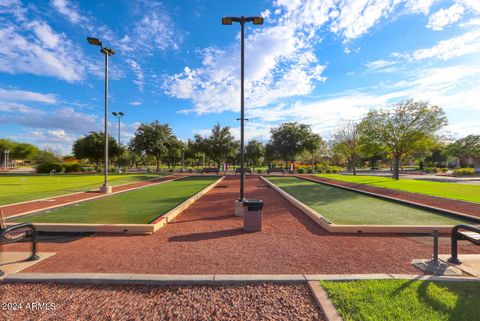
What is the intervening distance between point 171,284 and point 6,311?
2171 mm

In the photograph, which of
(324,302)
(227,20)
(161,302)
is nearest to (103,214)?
(161,302)

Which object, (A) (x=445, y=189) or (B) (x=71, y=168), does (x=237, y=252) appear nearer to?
(A) (x=445, y=189)

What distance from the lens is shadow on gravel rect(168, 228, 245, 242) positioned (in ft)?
18.3

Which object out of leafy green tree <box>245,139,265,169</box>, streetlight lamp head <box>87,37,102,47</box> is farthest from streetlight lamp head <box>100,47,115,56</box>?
leafy green tree <box>245,139,265,169</box>

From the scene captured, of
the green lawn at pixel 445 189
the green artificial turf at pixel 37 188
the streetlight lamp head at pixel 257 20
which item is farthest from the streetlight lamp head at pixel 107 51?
the green lawn at pixel 445 189

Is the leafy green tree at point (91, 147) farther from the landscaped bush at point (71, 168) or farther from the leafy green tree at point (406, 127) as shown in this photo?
the leafy green tree at point (406, 127)

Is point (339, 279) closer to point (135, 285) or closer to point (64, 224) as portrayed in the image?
point (135, 285)

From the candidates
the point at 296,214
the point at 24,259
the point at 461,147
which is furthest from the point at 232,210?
the point at 461,147

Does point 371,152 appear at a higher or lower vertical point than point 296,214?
higher

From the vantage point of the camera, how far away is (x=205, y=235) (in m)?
5.90

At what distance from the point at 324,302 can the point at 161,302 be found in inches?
92.2

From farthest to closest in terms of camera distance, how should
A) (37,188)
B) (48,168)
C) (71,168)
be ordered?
(71,168), (48,168), (37,188)

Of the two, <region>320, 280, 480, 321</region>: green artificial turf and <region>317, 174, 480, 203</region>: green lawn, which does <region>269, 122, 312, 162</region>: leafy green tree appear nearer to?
<region>317, 174, 480, 203</region>: green lawn

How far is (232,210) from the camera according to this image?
8984 mm
